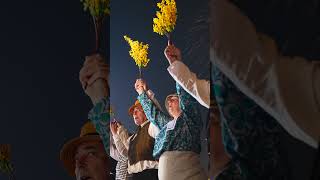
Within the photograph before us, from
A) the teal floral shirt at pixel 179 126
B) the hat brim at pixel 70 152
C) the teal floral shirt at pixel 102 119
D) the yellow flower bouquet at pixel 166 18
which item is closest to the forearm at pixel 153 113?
the teal floral shirt at pixel 179 126

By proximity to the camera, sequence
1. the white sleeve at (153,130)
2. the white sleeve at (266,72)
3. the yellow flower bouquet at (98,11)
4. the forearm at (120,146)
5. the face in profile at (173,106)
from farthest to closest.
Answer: the yellow flower bouquet at (98,11) → the forearm at (120,146) → the white sleeve at (153,130) → the face in profile at (173,106) → the white sleeve at (266,72)

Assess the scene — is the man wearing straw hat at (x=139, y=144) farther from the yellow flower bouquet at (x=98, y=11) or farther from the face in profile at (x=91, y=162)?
the yellow flower bouquet at (x=98, y=11)

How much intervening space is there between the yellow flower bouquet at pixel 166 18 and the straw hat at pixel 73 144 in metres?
0.66

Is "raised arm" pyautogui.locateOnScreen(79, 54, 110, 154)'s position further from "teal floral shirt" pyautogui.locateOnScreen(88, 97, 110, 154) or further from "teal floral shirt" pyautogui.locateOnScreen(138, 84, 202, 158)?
"teal floral shirt" pyautogui.locateOnScreen(138, 84, 202, 158)

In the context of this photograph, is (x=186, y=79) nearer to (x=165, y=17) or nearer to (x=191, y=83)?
(x=191, y=83)

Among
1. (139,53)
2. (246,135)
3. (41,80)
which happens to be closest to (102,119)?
(41,80)

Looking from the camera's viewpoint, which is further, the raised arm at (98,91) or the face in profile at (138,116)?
the raised arm at (98,91)

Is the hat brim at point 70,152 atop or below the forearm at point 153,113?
below

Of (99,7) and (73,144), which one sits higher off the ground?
(99,7)

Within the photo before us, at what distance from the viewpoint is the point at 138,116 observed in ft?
6.45

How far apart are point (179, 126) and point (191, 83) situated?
143mm

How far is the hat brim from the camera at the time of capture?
94.4 inches

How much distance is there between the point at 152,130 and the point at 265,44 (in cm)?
85

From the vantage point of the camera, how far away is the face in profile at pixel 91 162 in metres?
2.36
